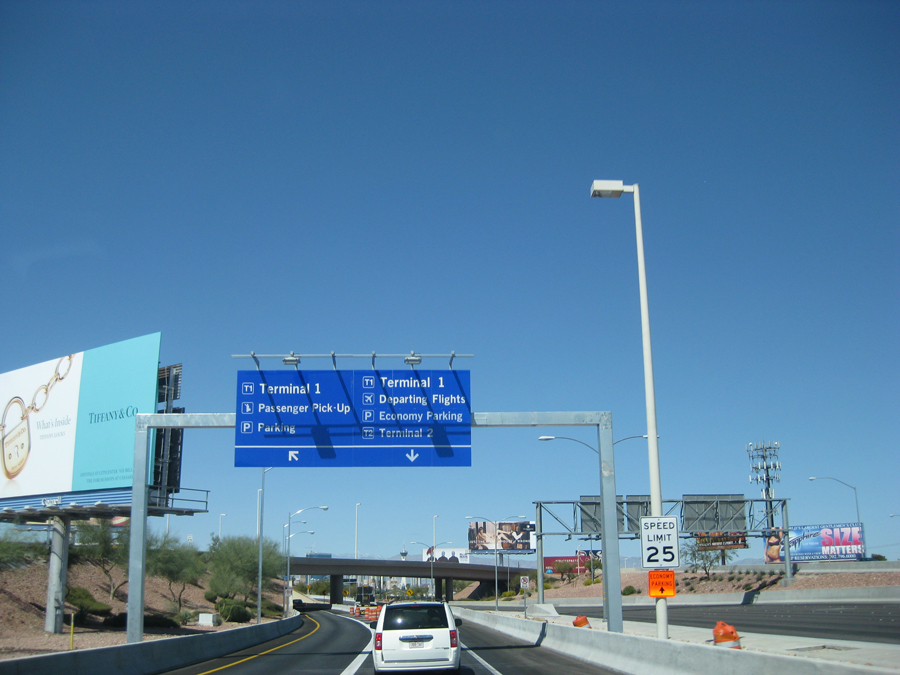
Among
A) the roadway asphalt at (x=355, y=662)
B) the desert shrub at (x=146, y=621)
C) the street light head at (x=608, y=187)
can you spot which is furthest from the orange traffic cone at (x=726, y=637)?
the desert shrub at (x=146, y=621)

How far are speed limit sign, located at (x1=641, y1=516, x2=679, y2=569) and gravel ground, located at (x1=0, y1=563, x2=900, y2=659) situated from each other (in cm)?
1637

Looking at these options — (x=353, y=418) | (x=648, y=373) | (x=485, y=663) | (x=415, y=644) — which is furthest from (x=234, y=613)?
(x=648, y=373)

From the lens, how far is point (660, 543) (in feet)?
52.1

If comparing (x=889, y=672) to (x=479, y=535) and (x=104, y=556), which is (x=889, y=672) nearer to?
(x=104, y=556)

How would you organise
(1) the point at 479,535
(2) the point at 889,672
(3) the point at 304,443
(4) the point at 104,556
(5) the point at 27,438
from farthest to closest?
(1) the point at 479,535 → (4) the point at 104,556 → (5) the point at 27,438 → (3) the point at 304,443 → (2) the point at 889,672

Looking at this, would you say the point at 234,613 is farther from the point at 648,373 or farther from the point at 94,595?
the point at 648,373

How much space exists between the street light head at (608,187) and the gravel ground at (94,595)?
61.8ft

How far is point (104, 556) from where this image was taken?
5147 cm

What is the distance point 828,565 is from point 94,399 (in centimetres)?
6910

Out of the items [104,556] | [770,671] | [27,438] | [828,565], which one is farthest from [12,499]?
[828,565]

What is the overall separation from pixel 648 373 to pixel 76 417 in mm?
28101

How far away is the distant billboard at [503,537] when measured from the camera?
390ft

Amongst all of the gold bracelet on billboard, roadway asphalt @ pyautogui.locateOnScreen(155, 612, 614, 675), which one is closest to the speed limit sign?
roadway asphalt @ pyautogui.locateOnScreen(155, 612, 614, 675)

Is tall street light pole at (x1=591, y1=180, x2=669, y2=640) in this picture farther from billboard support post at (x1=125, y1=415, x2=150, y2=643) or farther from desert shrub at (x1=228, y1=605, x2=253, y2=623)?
desert shrub at (x1=228, y1=605, x2=253, y2=623)
